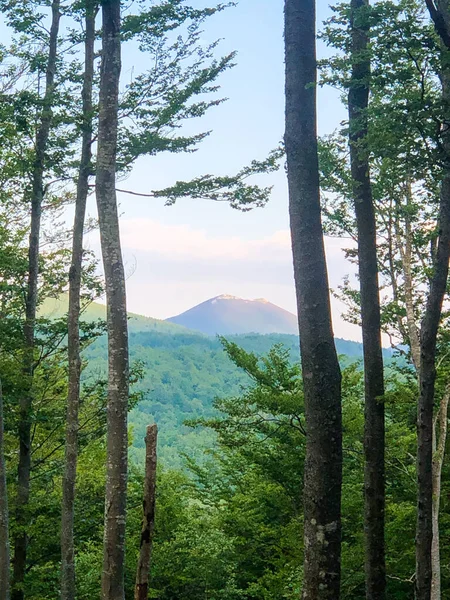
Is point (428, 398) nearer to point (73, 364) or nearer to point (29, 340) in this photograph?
point (73, 364)

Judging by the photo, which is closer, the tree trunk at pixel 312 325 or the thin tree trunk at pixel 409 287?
the tree trunk at pixel 312 325

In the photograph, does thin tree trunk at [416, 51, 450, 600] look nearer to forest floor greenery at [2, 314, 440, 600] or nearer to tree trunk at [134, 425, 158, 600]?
tree trunk at [134, 425, 158, 600]

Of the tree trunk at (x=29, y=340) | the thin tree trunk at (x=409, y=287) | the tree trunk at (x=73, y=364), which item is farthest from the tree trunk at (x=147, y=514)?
the thin tree trunk at (x=409, y=287)

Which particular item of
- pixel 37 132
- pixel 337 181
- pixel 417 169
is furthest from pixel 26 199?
pixel 417 169

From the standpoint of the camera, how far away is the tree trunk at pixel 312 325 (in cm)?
375

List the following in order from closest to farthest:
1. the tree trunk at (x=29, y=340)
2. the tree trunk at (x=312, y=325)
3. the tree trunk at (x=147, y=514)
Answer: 1. the tree trunk at (x=312, y=325)
2. the tree trunk at (x=147, y=514)
3. the tree trunk at (x=29, y=340)

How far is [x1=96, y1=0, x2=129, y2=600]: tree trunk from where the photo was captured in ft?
17.7

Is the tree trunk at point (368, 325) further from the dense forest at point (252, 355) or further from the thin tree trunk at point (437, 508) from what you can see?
the thin tree trunk at point (437, 508)

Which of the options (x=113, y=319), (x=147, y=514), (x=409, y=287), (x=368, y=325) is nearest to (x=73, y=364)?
(x=113, y=319)

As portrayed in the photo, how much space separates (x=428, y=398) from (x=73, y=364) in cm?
522

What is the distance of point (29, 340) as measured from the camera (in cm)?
1044

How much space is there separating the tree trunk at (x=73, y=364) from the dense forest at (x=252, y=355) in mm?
35

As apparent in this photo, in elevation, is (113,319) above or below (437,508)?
above

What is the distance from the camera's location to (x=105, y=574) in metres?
5.38
